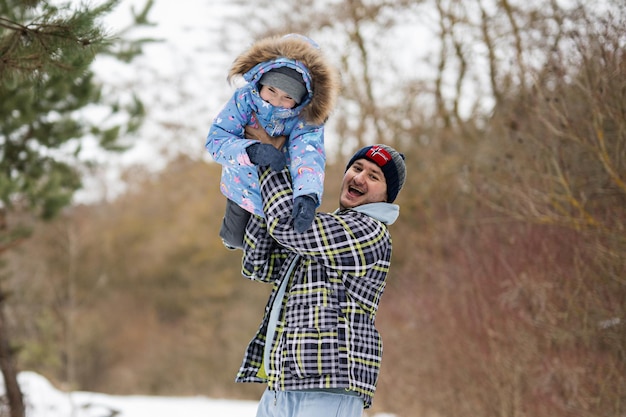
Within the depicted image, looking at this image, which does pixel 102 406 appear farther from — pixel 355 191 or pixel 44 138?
pixel 355 191

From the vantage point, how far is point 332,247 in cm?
238

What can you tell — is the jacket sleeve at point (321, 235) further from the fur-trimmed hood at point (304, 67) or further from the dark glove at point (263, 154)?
the fur-trimmed hood at point (304, 67)

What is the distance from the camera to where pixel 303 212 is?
232 centimetres

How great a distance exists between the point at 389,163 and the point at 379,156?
43 mm

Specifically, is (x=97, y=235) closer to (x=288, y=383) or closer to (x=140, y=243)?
(x=140, y=243)

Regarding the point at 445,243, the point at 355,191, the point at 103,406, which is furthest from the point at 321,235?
the point at 103,406

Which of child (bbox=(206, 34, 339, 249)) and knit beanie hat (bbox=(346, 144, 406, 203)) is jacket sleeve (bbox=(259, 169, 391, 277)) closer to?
child (bbox=(206, 34, 339, 249))

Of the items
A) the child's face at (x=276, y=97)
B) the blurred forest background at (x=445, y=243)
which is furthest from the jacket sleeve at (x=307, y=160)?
the blurred forest background at (x=445, y=243)

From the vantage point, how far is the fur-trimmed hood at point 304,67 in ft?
8.17

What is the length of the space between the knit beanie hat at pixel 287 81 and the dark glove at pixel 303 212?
0.35 m

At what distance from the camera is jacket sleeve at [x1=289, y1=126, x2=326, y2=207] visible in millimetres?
2363

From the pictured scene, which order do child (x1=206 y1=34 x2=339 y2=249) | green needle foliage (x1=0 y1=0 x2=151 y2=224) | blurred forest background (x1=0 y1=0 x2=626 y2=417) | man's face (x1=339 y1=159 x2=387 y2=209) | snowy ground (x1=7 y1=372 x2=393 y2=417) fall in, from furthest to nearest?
snowy ground (x1=7 y1=372 x2=393 y2=417) < green needle foliage (x1=0 y1=0 x2=151 y2=224) < blurred forest background (x1=0 y1=0 x2=626 y2=417) < man's face (x1=339 y1=159 x2=387 y2=209) < child (x1=206 y1=34 x2=339 y2=249)

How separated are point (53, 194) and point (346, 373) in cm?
579

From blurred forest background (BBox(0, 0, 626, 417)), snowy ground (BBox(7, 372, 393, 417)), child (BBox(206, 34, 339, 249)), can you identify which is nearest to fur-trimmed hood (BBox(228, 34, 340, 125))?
child (BBox(206, 34, 339, 249))
